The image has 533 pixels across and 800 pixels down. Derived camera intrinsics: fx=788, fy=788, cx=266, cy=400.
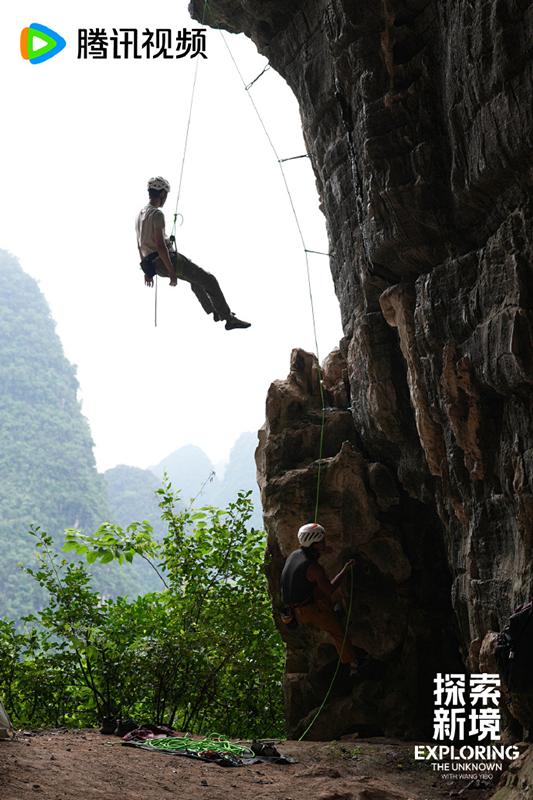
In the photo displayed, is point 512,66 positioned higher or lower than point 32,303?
lower

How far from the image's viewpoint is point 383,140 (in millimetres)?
6969

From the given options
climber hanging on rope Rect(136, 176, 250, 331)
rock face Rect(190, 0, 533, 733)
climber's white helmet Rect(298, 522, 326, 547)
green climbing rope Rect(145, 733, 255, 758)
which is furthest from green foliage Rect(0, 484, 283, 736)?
climber hanging on rope Rect(136, 176, 250, 331)

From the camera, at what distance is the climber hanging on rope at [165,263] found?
895cm

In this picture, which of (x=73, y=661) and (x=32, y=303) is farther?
(x=32, y=303)

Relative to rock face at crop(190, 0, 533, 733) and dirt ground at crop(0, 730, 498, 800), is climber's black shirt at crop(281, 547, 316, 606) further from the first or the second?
dirt ground at crop(0, 730, 498, 800)

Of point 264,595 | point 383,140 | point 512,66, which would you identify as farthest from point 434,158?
point 264,595

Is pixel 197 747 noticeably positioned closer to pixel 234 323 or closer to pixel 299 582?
pixel 299 582

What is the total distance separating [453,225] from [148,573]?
4452cm

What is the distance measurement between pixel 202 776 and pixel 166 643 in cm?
410

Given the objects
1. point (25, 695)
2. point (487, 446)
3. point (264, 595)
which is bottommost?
point (25, 695)

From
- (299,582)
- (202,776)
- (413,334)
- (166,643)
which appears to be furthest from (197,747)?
(413,334)

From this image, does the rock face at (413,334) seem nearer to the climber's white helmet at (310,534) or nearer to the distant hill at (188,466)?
the climber's white helmet at (310,534)

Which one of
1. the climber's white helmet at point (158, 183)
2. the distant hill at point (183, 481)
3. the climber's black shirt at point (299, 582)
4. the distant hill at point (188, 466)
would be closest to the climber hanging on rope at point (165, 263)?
the climber's white helmet at point (158, 183)

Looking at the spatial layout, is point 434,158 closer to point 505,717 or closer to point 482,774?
point 505,717
